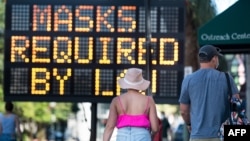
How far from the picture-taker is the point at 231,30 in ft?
44.6

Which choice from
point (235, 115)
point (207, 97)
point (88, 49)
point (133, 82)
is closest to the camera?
point (235, 115)

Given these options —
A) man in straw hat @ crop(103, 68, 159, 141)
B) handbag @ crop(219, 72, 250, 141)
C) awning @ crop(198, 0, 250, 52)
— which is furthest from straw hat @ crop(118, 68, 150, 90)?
awning @ crop(198, 0, 250, 52)

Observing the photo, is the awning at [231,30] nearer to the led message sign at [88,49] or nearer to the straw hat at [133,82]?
the led message sign at [88,49]

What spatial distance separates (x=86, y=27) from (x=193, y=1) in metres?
7.72

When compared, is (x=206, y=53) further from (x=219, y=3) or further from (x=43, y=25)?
(x=219, y=3)

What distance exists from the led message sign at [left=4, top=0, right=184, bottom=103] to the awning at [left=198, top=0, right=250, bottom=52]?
507 mm

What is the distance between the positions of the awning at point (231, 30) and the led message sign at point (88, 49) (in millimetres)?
507

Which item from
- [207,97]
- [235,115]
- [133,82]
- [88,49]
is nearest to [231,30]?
[88,49]

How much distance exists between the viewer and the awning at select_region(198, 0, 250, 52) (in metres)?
13.4

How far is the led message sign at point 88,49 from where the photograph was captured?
13.4 metres

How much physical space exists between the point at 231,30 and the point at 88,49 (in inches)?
94.0

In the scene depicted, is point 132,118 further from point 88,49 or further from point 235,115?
point 88,49

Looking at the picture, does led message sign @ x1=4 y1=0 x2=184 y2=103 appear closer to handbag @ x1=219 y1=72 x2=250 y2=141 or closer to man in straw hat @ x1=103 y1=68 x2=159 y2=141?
man in straw hat @ x1=103 y1=68 x2=159 y2=141

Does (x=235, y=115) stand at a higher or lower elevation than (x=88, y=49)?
lower
